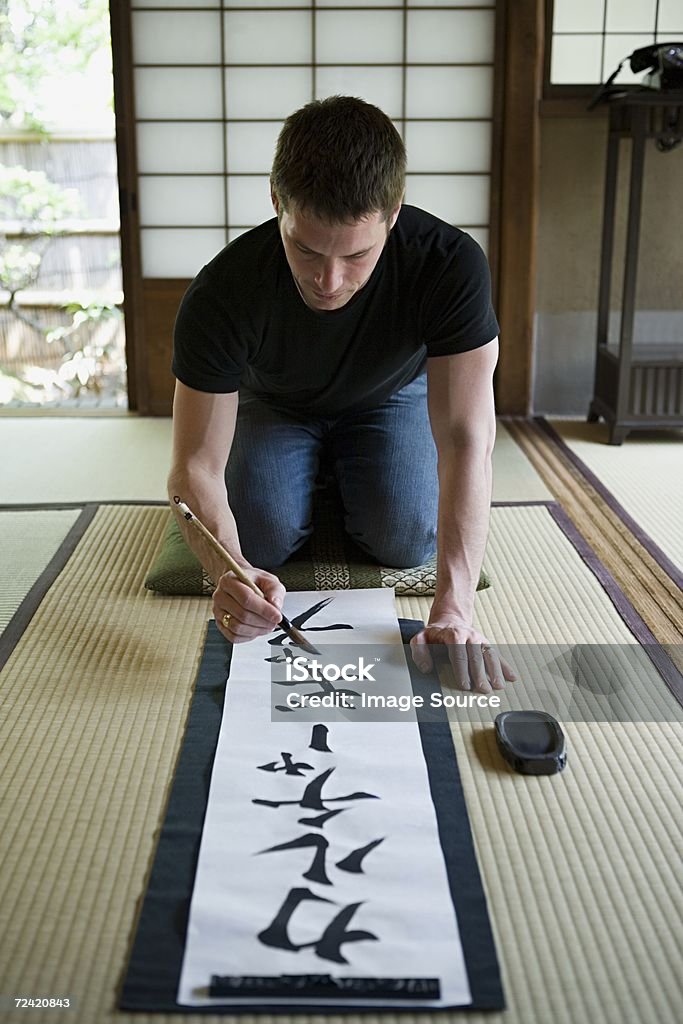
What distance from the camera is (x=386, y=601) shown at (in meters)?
2.21

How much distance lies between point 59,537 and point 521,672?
4.41 feet

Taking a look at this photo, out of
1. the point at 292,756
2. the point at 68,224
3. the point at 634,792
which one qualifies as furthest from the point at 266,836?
the point at 68,224

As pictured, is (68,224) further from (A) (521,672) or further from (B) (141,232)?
(A) (521,672)

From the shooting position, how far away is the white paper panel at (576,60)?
3968 millimetres

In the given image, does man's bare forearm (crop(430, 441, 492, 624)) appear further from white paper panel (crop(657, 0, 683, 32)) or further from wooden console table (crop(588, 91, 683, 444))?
white paper panel (crop(657, 0, 683, 32))

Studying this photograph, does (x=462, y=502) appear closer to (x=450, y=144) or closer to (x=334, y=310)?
(x=334, y=310)

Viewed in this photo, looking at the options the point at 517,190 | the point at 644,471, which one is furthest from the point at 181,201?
the point at 644,471

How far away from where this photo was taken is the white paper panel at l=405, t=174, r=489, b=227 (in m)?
4.14

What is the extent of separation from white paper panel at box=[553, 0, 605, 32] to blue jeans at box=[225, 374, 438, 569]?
86.8 inches

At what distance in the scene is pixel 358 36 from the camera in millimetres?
3992

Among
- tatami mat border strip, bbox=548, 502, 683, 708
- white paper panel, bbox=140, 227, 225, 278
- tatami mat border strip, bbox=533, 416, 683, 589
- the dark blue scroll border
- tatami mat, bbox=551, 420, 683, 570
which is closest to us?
the dark blue scroll border

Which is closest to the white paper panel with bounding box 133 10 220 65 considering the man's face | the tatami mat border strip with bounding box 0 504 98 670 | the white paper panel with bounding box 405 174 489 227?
the white paper panel with bounding box 405 174 489 227

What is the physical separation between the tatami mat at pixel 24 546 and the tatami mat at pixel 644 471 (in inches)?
60.9

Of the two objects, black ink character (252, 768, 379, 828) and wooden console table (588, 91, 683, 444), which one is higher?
wooden console table (588, 91, 683, 444)
